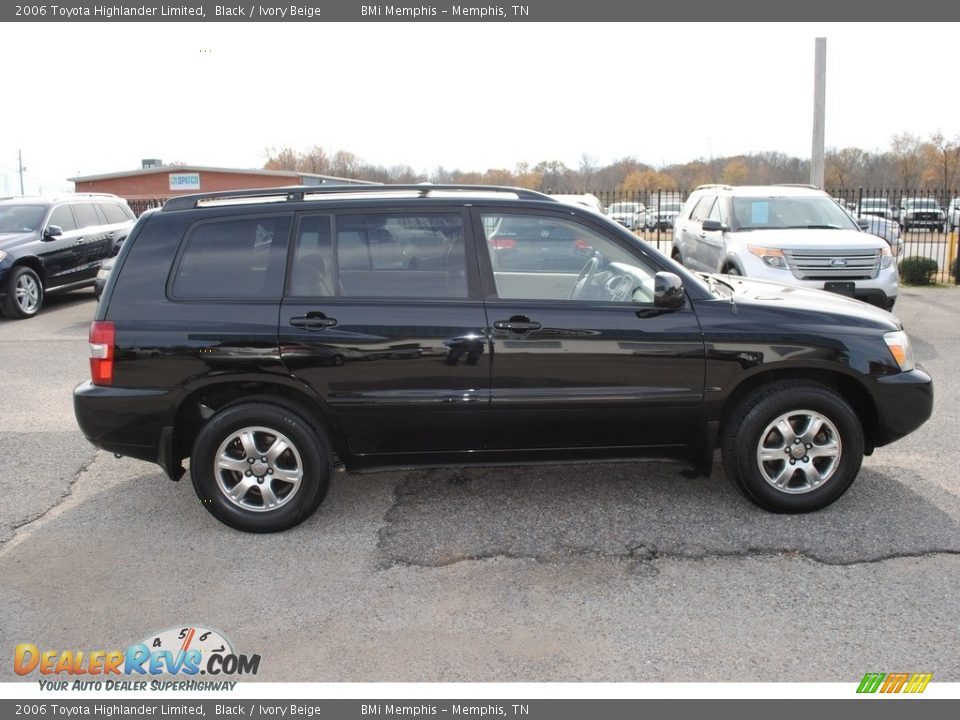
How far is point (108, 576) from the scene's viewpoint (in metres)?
3.95

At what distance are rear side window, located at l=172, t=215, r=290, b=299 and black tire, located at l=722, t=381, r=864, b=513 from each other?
2671 mm

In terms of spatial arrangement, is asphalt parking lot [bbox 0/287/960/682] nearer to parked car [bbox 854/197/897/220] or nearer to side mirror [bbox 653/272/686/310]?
side mirror [bbox 653/272/686/310]

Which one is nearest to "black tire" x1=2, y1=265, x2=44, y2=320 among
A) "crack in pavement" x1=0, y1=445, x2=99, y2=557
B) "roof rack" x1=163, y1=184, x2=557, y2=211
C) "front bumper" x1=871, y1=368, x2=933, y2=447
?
"crack in pavement" x1=0, y1=445, x2=99, y2=557

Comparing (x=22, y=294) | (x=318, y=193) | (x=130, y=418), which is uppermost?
(x=318, y=193)

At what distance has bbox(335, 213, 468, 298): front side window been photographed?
14.1 ft

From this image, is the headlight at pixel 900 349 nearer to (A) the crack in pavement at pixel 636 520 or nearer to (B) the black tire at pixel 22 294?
(A) the crack in pavement at pixel 636 520

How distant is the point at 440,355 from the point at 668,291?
124 centimetres

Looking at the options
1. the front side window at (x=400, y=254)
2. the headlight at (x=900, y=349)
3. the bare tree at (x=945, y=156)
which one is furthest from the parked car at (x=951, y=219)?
the front side window at (x=400, y=254)

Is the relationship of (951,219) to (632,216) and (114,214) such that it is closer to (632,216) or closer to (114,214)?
(632,216)

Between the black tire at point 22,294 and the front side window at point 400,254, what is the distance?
30.5 ft

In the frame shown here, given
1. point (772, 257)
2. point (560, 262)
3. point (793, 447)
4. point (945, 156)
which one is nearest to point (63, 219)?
point (772, 257)

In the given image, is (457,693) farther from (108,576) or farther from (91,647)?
(108,576)

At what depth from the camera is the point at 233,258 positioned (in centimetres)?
433

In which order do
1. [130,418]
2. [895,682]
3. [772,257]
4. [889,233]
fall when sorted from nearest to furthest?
[895,682]
[130,418]
[772,257]
[889,233]
